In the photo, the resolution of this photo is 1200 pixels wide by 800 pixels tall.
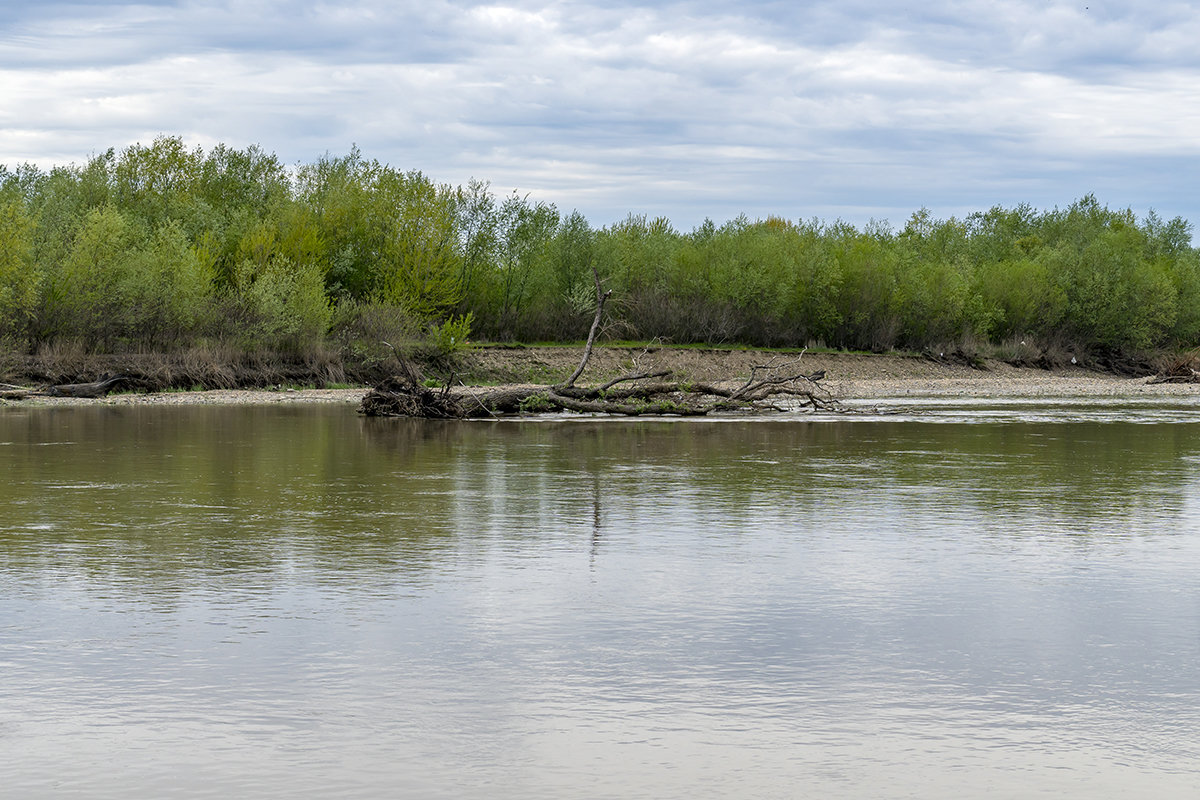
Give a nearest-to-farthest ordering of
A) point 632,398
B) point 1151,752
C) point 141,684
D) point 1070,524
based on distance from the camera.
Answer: point 1151,752
point 141,684
point 1070,524
point 632,398

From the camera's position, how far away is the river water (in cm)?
637

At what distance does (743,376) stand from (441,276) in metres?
17.8

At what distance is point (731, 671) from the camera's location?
8.16 meters

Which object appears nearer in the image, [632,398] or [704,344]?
[632,398]

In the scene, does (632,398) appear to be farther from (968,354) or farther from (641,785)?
(968,354)

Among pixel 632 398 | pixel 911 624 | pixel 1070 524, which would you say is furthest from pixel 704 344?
pixel 911 624

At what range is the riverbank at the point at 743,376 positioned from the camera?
4966 cm

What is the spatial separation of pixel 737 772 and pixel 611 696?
1468 mm

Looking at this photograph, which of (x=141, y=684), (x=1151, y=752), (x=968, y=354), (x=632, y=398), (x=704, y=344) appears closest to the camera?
(x=1151, y=752)

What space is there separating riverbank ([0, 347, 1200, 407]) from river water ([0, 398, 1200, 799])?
30444mm

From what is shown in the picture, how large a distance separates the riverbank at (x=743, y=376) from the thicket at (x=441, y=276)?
298cm

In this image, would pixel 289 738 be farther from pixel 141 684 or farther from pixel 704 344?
pixel 704 344

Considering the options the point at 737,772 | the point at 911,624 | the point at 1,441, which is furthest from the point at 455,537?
the point at 1,441

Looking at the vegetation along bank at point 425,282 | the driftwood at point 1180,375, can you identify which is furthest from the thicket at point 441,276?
the driftwood at point 1180,375
